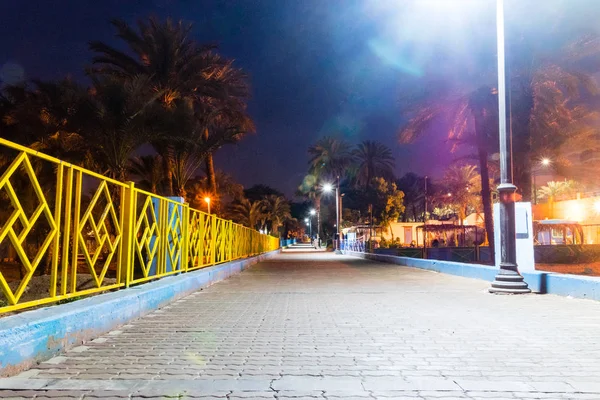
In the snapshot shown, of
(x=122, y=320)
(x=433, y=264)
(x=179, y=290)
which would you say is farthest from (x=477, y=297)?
(x=433, y=264)

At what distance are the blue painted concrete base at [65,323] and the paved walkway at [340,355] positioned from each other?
0.14 meters

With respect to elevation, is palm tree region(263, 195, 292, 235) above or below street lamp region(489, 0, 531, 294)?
above

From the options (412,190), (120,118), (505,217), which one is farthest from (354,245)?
(412,190)

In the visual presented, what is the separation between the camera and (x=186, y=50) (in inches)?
861

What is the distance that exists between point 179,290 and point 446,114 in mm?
19416

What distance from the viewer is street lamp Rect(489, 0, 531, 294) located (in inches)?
407

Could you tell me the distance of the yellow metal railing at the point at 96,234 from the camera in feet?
16.1

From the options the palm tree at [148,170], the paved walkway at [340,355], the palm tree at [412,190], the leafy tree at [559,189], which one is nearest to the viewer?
the paved walkway at [340,355]

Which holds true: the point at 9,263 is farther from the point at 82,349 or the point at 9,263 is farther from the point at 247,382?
the point at 247,382

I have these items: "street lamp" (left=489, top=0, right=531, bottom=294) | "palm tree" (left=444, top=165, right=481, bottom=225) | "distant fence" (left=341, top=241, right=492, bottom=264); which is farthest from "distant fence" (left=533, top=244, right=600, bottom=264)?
"palm tree" (left=444, top=165, right=481, bottom=225)

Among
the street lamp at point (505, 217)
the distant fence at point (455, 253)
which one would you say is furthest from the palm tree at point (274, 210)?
the street lamp at point (505, 217)

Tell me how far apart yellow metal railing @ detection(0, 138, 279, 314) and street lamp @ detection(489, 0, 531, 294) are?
6464mm

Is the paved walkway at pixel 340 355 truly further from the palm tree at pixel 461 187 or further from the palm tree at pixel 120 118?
the palm tree at pixel 461 187

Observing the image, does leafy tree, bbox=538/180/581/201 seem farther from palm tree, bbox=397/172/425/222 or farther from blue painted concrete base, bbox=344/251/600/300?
blue painted concrete base, bbox=344/251/600/300
